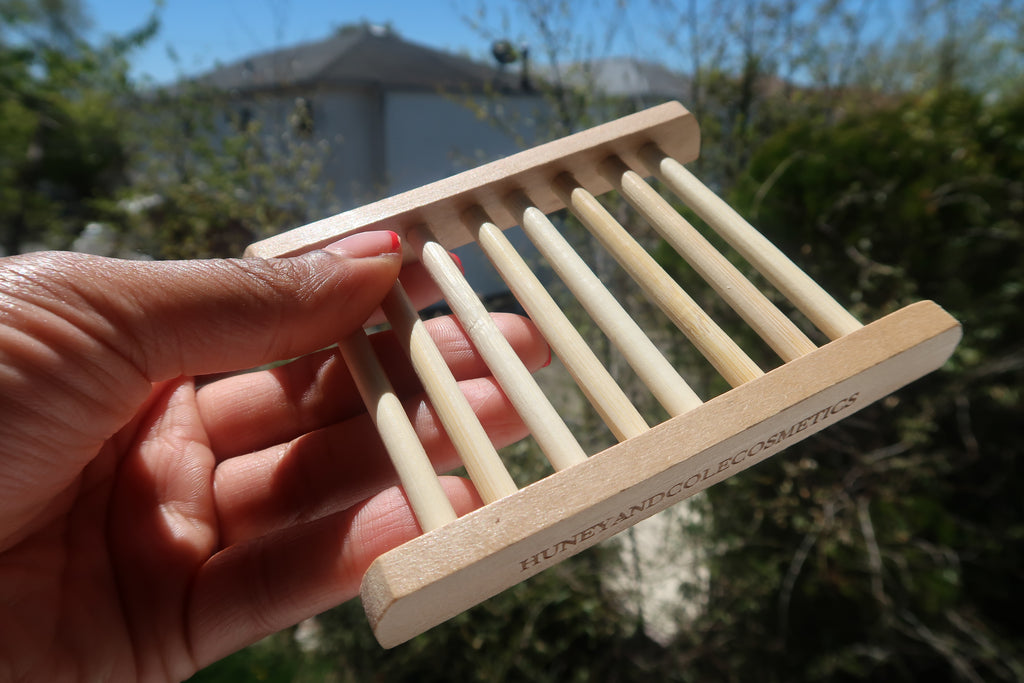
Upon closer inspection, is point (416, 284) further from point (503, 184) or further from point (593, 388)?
point (593, 388)

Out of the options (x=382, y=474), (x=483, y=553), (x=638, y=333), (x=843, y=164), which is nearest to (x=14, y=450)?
(x=382, y=474)

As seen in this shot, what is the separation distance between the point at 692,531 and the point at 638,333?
3.98 ft

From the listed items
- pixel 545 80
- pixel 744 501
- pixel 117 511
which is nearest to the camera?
pixel 117 511

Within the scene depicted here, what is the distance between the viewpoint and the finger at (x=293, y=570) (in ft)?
2.97

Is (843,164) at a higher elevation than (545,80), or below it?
below

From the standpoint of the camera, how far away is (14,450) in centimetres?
77

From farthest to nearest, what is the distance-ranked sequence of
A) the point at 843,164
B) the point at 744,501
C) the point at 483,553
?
the point at 744,501 → the point at 843,164 → the point at 483,553

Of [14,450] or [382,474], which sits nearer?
[14,450]

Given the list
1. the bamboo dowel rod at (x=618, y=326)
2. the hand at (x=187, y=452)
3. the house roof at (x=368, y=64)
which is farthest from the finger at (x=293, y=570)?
the house roof at (x=368, y=64)

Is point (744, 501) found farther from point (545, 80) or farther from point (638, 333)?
point (545, 80)

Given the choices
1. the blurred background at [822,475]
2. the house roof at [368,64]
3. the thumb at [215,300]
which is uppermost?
the house roof at [368,64]

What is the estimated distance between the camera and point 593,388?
71 centimetres

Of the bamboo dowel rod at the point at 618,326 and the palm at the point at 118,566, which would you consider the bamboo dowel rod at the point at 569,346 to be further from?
the palm at the point at 118,566

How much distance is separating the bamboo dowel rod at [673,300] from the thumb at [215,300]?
33 cm
